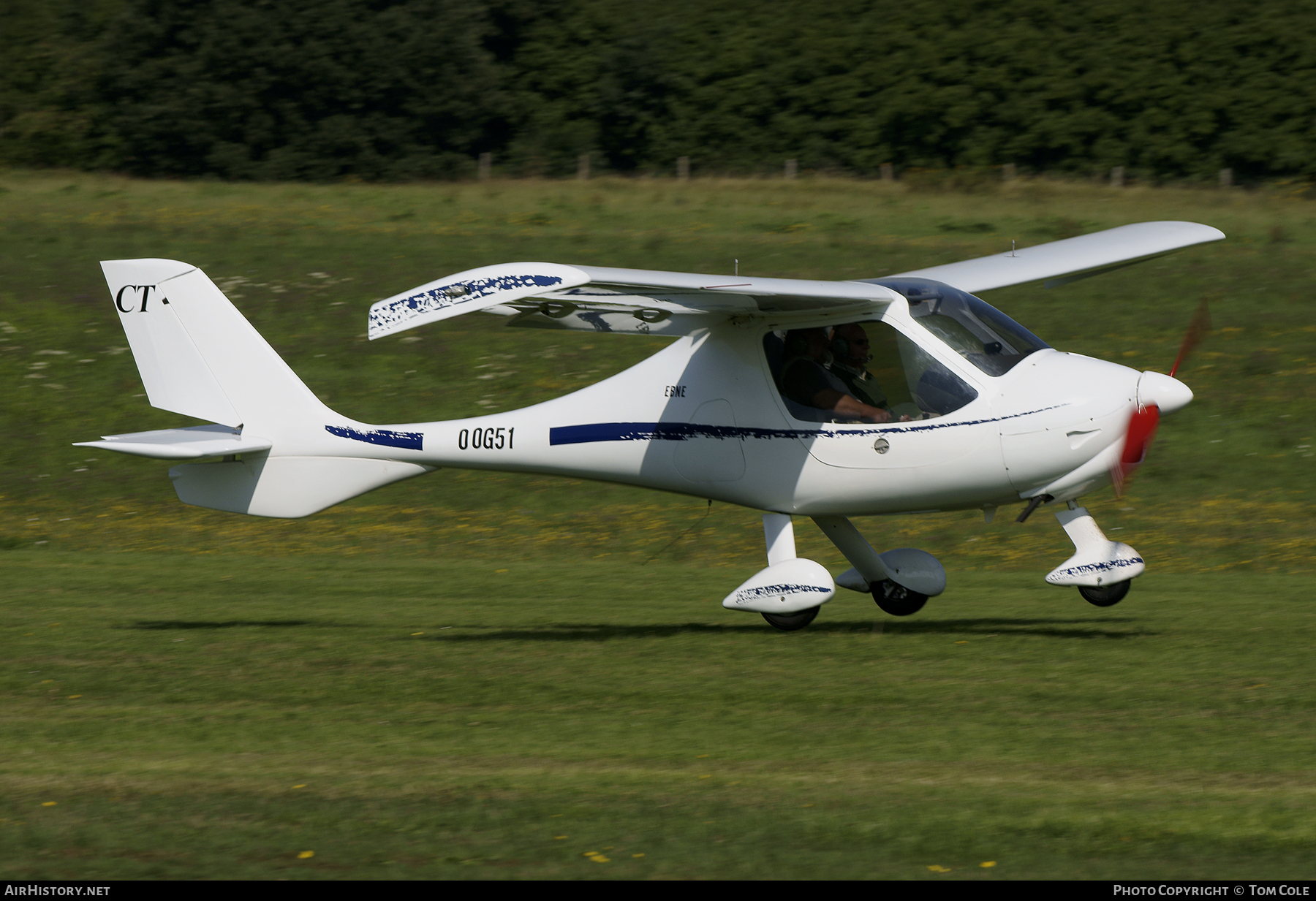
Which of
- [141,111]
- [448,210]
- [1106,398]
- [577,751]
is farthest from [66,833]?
[141,111]

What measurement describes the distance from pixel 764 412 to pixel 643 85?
46541 mm

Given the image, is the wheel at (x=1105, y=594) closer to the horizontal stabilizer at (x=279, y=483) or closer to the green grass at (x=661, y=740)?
the green grass at (x=661, y=740)

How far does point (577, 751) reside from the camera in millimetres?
8805

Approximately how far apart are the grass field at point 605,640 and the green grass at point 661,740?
4cm

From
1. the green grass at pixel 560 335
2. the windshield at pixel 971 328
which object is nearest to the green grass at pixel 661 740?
the windshield at pixel 971 328

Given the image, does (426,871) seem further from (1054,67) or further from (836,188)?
(1054,67)

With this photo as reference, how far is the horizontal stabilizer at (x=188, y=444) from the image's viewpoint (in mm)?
13086

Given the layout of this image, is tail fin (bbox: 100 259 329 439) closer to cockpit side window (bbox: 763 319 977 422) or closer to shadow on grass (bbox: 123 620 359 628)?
shadow on grass (bbox: 123 620 359 628)

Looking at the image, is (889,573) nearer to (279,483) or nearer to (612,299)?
(612,299)

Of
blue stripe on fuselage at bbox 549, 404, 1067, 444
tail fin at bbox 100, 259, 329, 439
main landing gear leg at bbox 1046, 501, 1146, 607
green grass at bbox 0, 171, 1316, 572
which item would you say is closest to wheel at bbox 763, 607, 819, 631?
blue stripe on fuselage at bbox 549, 404, 1067, 444

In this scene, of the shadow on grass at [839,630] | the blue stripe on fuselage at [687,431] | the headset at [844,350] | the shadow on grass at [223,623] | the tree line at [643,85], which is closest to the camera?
the blue stripe on fuselage at [687,431]

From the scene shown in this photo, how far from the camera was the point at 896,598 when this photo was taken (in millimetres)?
13648

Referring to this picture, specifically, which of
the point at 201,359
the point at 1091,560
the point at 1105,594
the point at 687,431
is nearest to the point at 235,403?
the point at 201,359

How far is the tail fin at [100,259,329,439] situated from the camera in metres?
13.9
